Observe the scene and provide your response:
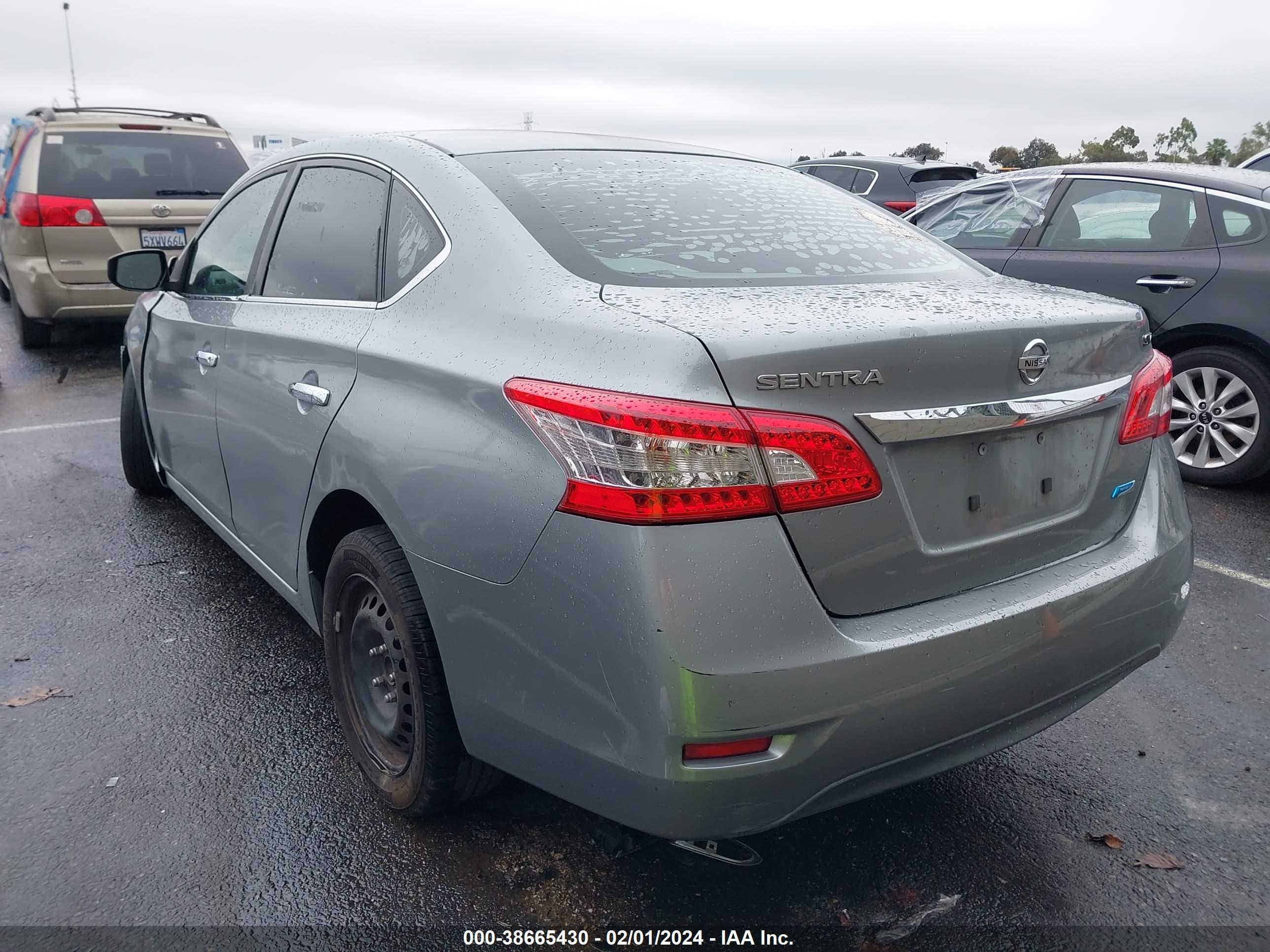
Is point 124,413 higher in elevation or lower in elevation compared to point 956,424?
lower

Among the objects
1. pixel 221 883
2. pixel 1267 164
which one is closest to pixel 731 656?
pixel 221 883

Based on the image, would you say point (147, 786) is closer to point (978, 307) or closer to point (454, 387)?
point (454, 387)

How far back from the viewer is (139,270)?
4.20m

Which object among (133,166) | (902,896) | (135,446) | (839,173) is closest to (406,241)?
(902,896)

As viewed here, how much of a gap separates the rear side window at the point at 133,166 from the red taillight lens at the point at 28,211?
12 centimetres

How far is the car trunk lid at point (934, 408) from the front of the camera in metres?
1.86

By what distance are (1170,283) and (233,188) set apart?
4.62 meters

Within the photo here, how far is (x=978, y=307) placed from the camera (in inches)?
85.6

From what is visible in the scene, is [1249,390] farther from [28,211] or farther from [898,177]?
[28,211]

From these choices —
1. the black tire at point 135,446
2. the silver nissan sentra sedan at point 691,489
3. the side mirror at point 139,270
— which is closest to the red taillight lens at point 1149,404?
the silver nissan sentra sedan at point 691,489

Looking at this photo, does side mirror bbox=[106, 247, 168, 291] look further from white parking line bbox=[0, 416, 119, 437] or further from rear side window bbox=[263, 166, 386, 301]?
white parking line bbox=[0, 416, 119, 437]

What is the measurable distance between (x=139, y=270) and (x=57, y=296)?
451 centimetres

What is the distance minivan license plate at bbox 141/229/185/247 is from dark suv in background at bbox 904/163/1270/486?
6.25 m

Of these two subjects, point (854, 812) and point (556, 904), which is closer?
point (556, 904)
